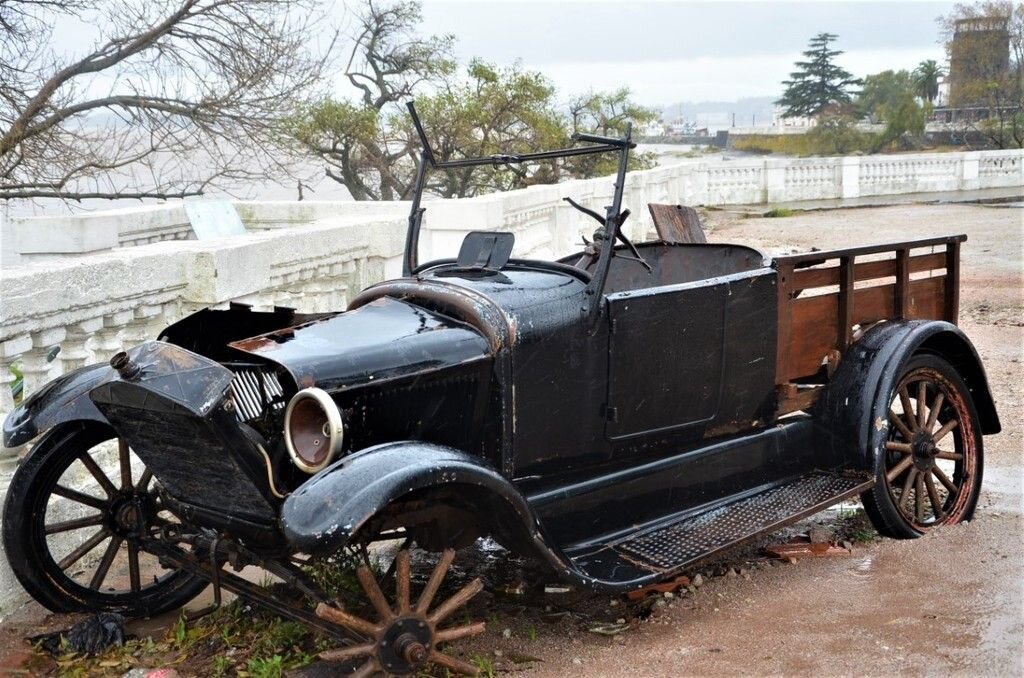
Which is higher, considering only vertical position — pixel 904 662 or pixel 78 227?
pixel 78 227

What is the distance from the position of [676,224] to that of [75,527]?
3316 mm

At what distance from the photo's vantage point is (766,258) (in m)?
5.23

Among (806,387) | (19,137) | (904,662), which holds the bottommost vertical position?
(904,662)

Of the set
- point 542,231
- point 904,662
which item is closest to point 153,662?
point 904,662

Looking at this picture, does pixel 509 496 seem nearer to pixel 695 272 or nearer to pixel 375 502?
pixel 375 502

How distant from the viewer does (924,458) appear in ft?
17.6

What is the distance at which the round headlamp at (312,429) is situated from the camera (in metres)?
3.58

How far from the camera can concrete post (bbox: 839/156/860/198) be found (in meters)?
26.8

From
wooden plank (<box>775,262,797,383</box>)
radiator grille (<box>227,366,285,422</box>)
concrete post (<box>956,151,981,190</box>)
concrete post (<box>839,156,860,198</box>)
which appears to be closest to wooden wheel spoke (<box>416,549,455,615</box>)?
radiator grille (<box>227,366,285,422</box>)

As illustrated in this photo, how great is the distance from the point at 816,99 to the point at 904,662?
61751 mm

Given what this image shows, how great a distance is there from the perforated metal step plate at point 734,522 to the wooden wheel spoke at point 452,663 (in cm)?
79

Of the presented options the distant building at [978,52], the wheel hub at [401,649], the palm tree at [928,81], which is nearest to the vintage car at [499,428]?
the wheel hub at [401,649]

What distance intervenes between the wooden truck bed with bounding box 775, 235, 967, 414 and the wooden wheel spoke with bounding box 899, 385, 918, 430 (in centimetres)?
33

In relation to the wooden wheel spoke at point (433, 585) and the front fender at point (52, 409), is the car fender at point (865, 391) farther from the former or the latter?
the front fender at point (52, 409)
